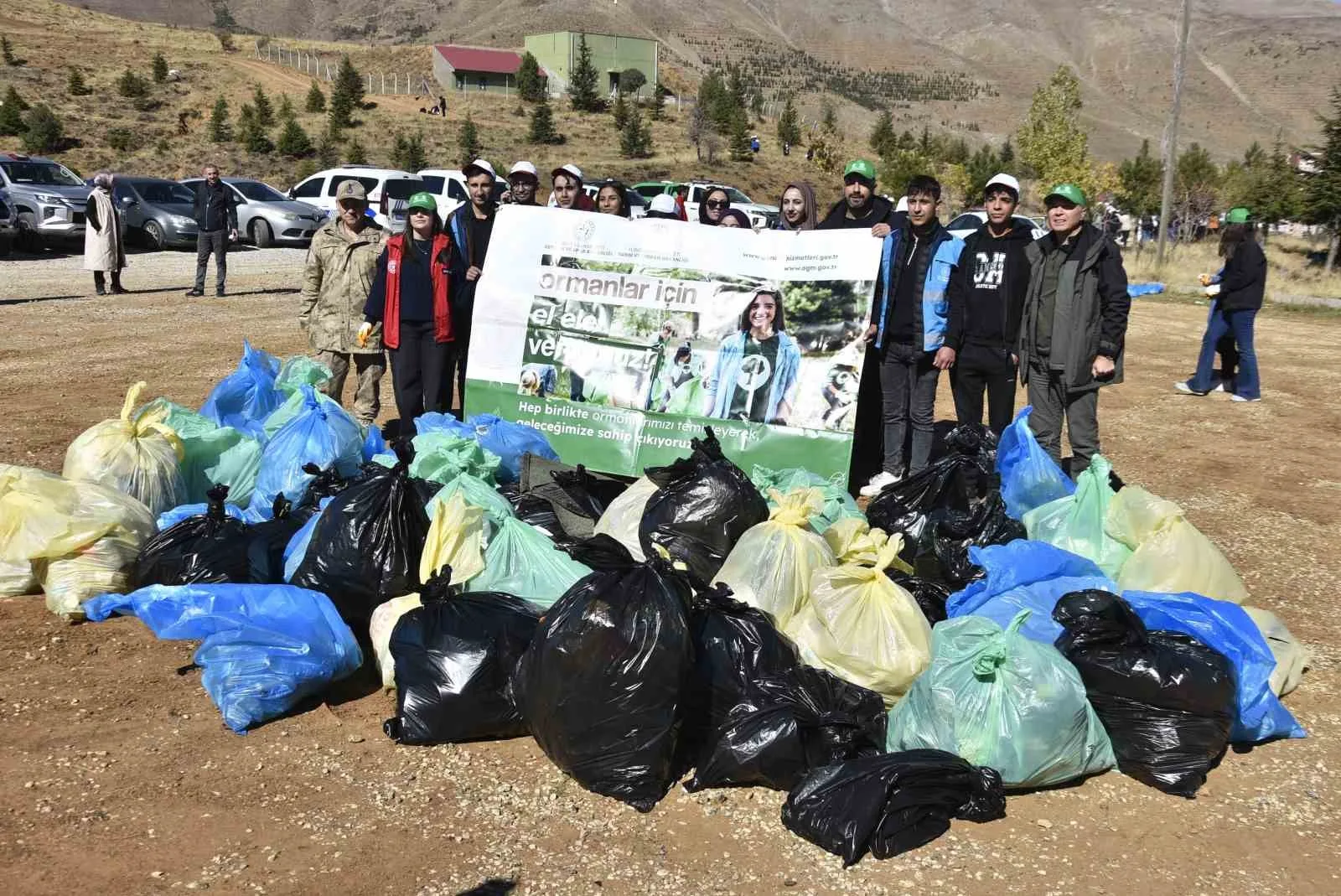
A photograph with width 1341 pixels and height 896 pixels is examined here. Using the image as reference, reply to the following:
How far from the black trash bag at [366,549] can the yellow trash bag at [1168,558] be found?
2728 millimetres

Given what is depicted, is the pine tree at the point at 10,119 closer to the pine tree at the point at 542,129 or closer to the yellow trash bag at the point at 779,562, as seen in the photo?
the pine tree at the point at 542,129

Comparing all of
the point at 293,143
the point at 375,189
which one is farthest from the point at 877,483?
the point at 293,143

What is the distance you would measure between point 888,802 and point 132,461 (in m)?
3.54

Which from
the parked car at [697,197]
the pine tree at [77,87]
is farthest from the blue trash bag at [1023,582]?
Result: the pine tree at [77,87]

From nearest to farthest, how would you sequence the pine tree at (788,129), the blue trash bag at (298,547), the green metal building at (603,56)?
Result: 1. the blue trash bag at (298,547)
2. the pine tree at (788,129)
3. the green metal building at (603,56)

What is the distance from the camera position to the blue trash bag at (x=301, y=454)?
16.1 ft

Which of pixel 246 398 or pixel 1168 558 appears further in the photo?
pixel 246 398

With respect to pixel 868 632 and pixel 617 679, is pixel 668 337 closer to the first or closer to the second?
pixel 868 632

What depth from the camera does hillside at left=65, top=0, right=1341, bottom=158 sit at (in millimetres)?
111875

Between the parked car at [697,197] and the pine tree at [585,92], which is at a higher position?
the pine tree at [585,92]

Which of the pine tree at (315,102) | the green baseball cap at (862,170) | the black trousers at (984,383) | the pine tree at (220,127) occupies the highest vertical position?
the pine tree at (315,102)

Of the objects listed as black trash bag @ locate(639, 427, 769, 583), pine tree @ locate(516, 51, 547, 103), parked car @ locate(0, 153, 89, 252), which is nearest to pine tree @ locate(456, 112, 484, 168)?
pine tree @ locate(516, 51, 547, 103)

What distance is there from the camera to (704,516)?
420cm

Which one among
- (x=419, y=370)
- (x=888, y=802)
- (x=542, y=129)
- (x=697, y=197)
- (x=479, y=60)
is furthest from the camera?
(x=479, y=60)
